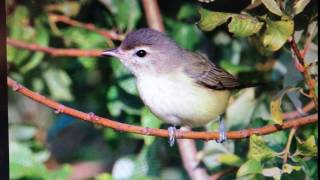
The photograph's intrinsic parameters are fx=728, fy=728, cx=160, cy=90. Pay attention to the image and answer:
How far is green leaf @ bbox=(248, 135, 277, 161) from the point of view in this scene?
2.24 metres

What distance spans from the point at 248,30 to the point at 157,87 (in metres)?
0.61

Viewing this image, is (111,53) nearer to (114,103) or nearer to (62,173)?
(114,103)

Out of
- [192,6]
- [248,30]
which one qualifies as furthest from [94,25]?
[248,30]

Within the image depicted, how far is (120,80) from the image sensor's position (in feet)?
10.1

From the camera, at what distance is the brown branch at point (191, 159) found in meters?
3.06

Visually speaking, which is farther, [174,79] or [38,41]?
[38,41]

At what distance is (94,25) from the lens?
10.9 ft

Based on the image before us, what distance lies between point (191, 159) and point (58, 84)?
762 millimetres

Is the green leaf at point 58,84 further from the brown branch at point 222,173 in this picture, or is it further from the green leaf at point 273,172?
the green leaf at point 273,172

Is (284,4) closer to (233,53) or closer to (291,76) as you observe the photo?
(291,76)

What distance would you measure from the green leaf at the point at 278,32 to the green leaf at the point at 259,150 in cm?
29

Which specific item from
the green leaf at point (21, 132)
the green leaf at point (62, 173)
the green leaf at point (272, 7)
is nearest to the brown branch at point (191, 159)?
the green leaf at point (62, 173)

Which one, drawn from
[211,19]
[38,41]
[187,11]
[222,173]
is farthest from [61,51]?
[211,19]

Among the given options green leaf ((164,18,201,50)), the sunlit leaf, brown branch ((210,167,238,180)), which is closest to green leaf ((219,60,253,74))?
green leaf ((164,18,201,50))
